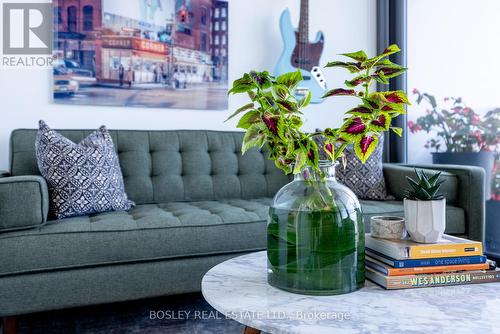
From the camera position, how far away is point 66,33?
92.7 inches

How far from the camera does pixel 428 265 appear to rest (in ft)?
3.21

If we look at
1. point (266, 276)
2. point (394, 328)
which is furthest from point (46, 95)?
point (394, 328)

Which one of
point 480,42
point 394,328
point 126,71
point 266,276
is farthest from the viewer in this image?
point 480,42

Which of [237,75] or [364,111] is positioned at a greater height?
[237,75]

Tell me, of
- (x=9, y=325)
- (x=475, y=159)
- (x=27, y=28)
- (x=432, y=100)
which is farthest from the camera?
(x=432, y=100)

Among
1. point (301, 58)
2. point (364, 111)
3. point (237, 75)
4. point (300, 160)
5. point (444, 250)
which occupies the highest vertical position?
point (301, 58)

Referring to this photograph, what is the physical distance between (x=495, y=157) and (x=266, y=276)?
7.23ft

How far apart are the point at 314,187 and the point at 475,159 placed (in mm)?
2183

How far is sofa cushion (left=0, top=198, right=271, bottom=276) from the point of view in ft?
4.77

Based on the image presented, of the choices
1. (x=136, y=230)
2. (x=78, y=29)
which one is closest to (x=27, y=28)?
(x=78, y=29)

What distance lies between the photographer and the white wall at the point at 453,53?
2652 mm

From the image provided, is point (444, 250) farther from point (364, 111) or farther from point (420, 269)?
point (364, 111)

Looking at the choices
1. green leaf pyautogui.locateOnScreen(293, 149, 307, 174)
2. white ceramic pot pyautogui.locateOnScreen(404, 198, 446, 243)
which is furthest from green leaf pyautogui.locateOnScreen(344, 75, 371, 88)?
white ceramic pot pyautogui.locateOnScreen(404, 198, 446, 243)

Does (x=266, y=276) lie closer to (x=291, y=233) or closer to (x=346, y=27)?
(x=291, y=233)
